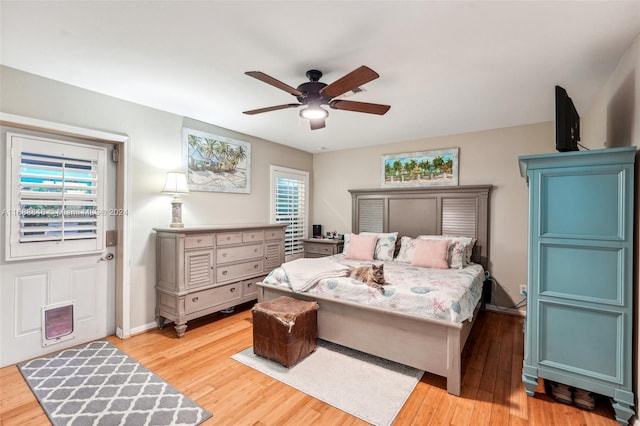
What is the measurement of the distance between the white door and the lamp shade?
21.9 inches

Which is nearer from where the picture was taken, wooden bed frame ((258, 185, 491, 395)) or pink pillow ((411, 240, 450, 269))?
wooden bed frame ((258, 185, 491, 395))

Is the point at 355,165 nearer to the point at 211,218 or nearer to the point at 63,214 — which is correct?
the point at 211,218

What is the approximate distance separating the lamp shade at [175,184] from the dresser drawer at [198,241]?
555mm

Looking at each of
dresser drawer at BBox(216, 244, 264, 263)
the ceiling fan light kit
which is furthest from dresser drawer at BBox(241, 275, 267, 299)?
the ceiling fan light kit

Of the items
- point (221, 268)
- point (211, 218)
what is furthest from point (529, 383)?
point (211, 218)

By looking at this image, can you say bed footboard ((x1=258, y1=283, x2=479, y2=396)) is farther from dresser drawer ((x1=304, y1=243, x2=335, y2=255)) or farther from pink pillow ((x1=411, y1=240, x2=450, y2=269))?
→ dresser drawer ((x1=304, y1=243, x2=335, y2=255))

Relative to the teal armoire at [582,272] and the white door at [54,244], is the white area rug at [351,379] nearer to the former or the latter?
the teal armoire at [582,272]

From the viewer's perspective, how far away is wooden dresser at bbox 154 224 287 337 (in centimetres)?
332

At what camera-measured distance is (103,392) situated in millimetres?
2291

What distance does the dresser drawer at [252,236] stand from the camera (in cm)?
402

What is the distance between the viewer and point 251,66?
2.48m

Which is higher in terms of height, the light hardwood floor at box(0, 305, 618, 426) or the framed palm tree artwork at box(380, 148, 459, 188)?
the framed palm tree artwork at box(380, 148, 459, 188)

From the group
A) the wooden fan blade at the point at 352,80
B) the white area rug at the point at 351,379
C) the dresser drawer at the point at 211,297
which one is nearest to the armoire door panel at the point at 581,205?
the wooden fan blade at the point at 352,80

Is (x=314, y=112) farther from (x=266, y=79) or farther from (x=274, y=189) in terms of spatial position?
(x=274, y=189)
